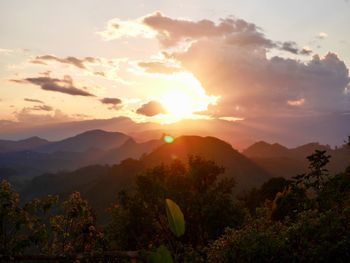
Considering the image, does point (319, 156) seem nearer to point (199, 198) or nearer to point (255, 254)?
point (199, 198)

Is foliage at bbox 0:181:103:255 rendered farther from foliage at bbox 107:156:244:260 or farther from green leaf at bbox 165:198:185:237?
foliage at bbox 107:156:244:260

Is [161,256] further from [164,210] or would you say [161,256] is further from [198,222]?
[198,222]

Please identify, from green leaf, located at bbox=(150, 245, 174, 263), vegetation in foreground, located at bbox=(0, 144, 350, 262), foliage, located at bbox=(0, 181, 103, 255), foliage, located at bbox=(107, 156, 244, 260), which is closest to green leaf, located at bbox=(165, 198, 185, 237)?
vegetation in foreground, located at bbox=(0, 144, 350, 262)

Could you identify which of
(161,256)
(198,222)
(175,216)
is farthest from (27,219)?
(198,222)

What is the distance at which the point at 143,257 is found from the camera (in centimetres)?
387

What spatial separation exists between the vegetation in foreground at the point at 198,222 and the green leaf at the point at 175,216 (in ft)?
0.34

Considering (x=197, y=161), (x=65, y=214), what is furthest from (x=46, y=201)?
(x=197, y=161)

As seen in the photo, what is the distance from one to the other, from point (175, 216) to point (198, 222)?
45.7 m

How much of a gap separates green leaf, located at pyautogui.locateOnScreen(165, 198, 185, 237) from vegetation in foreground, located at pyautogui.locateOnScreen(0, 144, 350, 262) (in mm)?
104

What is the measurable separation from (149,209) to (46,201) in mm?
31882

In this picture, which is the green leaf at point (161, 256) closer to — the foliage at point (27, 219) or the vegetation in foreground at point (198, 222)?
the vegetation in foreground at point (198, 222)

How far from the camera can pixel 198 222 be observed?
157ft

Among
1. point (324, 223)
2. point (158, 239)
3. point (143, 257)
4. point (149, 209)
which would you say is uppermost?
point (143, 257)

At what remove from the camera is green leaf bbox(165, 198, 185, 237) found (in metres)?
3.44
